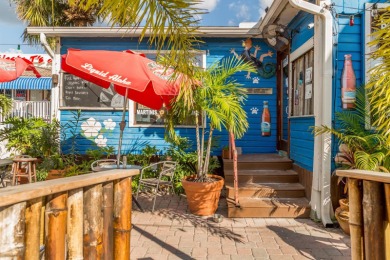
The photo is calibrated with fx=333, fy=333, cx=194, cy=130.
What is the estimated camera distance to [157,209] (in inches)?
219

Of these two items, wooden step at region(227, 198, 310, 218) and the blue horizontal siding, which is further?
the blue horizontal siding

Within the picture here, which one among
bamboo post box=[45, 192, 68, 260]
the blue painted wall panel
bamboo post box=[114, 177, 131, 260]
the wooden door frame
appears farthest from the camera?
the blue painted wall panel

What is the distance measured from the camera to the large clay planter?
5086 millimetres

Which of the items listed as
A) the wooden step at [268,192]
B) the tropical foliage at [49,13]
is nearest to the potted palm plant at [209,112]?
the wooden step at [268,192]

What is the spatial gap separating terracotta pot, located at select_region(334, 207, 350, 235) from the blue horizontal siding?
982 mm

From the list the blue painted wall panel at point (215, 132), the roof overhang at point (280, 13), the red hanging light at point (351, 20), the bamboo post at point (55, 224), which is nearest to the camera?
the bamboo post at point (55, 224)

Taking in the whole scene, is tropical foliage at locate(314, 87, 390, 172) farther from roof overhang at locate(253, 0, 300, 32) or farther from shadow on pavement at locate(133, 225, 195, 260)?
shadow on pavement at locate(133, 225, 195, 260)

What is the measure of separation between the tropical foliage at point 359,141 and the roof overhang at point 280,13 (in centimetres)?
194

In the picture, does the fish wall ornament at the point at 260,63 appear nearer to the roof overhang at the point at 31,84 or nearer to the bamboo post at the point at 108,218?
the bamboo post at the point at 108,218

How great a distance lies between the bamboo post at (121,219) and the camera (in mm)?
1993

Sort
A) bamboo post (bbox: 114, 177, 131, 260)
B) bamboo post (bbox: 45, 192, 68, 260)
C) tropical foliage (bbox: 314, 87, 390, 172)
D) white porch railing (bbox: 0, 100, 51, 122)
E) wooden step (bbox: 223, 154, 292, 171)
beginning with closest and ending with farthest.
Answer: bamboo post (bbox: 45, 192, 68, 260)
bamboo post (bbox: 114, 177, 131, 260)
tropical foliage (bbox: 314, 87, 390, 172)
wooden step (bbox: 223, 154, 292, 171)
white porch railing (bbox: 0, 100, 51, 122)

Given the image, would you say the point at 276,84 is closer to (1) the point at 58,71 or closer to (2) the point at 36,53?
(1) the point at 58,71

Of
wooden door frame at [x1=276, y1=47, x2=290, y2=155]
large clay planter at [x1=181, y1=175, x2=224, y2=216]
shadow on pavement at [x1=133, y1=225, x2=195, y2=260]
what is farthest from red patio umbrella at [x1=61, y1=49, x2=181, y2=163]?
wooden door frame at [x1=276, y1=47, x2=290, y2=155]

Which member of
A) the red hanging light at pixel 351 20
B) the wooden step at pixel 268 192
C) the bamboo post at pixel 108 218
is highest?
the red hanging light at pixel 351 20
